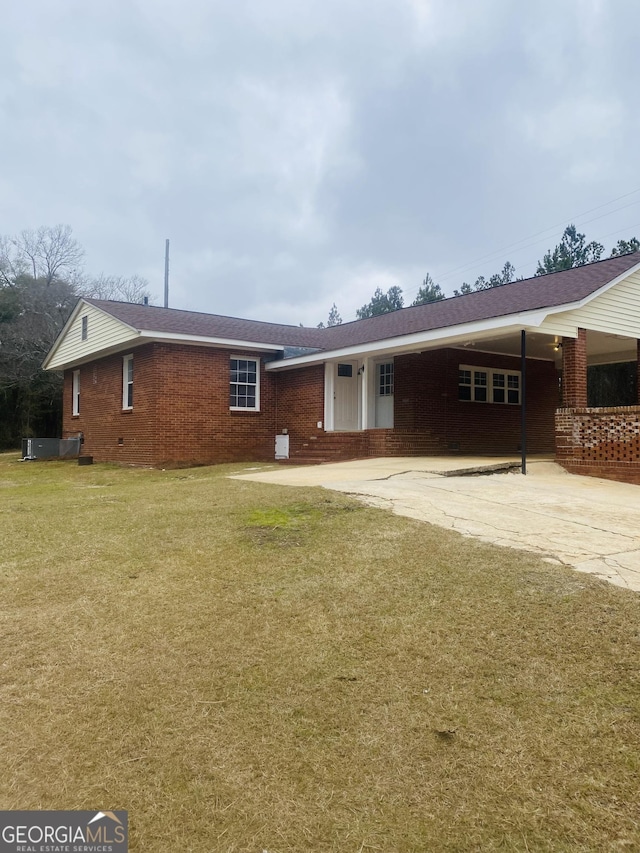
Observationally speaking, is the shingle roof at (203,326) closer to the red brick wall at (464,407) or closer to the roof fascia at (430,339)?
the roof fascia at (430,339)

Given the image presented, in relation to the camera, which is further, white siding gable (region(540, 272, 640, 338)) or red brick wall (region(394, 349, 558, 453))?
red brick wall (region(394, 349, 558, 453))

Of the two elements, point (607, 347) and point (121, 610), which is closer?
point (121, 610)

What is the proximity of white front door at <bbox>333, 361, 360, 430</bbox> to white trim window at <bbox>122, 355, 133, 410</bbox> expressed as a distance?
5840mm

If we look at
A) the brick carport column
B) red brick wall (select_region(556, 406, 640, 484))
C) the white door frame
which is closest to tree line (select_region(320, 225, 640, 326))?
the white door frame

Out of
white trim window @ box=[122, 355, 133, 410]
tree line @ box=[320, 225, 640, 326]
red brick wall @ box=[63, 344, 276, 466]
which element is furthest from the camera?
tree line @ box=[320, 225, 640, 326]

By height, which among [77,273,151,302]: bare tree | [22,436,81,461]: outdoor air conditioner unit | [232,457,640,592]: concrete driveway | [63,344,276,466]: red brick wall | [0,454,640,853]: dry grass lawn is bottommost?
[0,454,640,853]: dry grass lawn

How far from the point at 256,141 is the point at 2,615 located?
25.2 metres

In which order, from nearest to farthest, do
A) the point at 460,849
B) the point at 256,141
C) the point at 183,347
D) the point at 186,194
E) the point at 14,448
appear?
the point at 460,849 < the point at 183,347 < the point at 256,141 < the point at 14,448 < the point at 186,194

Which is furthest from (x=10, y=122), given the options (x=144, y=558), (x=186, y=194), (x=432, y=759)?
(x=432, y=759)

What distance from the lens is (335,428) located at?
1653 cm

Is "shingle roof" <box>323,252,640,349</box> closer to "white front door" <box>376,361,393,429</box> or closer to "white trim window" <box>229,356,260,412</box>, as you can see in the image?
"white front door" <box>376,361,393,429</box>

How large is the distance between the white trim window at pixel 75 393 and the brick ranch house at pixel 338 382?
9.43ft

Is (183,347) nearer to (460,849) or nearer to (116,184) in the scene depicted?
(460,849)

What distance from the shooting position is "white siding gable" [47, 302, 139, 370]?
648 inches
